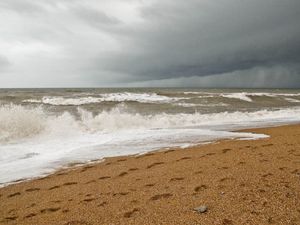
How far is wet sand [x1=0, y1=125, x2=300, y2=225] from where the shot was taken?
12.3ft

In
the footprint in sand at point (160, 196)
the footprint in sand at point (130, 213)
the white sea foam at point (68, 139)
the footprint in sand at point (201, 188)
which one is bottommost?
the white sea foam at point (68, 139)

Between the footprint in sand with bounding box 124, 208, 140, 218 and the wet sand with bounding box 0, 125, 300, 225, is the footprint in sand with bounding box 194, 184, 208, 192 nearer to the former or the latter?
the wet sand with bounding box 0, 125, 300, 225

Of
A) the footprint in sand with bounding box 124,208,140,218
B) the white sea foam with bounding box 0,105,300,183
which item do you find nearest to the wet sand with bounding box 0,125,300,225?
the footprint in sand with bounding box 124,208,140,218

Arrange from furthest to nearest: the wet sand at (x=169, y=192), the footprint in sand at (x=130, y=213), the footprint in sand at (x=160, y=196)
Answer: the footprint in sand at (x=160, y=196), the footprint in sand at (x=130, y=213), the wet sand at (x=169, y=192)

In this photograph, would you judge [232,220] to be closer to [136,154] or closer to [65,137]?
[136,154]

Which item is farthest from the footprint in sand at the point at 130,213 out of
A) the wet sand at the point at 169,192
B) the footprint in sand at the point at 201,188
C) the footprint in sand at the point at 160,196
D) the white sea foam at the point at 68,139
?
the white sea foam at the point at 68,139

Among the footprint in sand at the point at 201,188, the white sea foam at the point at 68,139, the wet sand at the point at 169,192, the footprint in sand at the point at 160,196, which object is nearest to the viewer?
the wet sand at the point at 169,192

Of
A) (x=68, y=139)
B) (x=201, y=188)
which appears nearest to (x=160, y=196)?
(x=201, y=188)

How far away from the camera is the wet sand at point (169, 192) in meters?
3.76

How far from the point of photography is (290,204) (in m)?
3.80

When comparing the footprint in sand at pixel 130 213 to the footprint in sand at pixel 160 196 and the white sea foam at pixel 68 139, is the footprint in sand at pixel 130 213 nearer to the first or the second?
the footprint in sand at pixel 160 196

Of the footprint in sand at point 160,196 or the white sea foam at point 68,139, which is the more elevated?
the footprint in sand at point 160,196

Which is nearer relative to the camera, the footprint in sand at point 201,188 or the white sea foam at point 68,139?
the footprint in sand at point 201,188

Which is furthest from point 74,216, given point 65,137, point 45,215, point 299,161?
point 65,137
